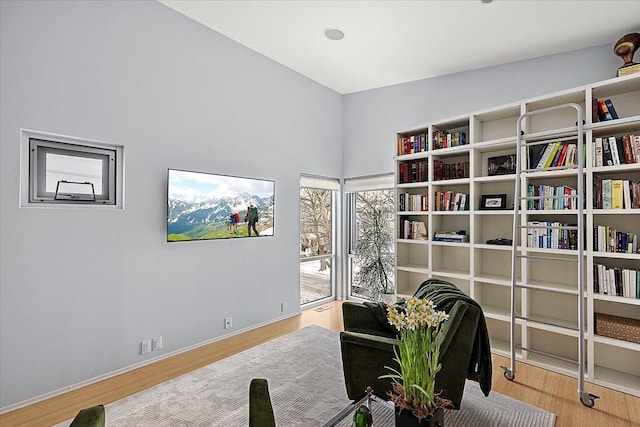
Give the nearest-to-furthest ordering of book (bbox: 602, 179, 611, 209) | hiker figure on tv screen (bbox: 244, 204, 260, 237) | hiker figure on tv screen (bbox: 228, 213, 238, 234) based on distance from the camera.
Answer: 1. book (bbox: 602, 179, 611, 209)
2. hiker figure on tv screen (bbox: 228, 213, 238, 234)
3. hiker figure on tv screen (bbox: 244, 204, 260, 237)

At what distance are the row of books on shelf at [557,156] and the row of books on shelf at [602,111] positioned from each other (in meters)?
0.26

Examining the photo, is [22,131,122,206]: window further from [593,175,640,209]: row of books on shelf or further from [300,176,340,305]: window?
[593,175,640,209]: row of books on shelf

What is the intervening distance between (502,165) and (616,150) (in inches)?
36.4

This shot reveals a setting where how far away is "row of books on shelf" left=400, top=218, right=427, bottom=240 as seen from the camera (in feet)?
13.6

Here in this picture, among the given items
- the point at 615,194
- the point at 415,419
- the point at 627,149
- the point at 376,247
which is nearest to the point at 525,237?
the point at 615,194

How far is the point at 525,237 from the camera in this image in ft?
10.9

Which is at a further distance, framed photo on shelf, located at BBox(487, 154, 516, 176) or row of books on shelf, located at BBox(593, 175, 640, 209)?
framed photo on shelf, located at BBox(487, 154, 516, 176)

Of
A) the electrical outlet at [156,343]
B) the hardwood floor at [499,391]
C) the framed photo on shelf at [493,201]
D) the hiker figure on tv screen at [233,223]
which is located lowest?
the hardwood floor at [499,391]

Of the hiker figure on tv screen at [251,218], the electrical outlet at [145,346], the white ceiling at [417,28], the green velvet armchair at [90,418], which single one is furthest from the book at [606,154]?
the electrical outlet at [145,346]

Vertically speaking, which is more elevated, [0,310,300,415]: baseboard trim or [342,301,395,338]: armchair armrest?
[342,301,395,338]: armchair armrest

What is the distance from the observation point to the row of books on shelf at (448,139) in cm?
386

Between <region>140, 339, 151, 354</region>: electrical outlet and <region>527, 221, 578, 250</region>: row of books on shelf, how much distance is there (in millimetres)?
3589

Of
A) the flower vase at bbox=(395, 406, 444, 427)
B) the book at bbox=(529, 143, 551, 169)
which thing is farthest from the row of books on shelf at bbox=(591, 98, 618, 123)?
the flower vase at bbox=(395, 406, 444, 427)

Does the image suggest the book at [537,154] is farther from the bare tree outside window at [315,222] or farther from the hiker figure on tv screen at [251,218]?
the hiker figure on tv screen at [251,218]
